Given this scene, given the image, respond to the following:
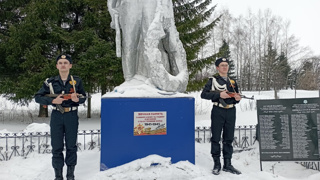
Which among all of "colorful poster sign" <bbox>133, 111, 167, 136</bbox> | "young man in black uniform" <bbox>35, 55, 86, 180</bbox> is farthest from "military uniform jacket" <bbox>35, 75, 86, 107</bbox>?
"colorful poster sign" <bbox>133, 111, 167, 136</bbox>

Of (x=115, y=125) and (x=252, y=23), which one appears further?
(x=252, y=23)

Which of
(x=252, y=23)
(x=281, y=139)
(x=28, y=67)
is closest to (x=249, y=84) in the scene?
(x=252, y=23)

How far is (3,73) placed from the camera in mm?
11289

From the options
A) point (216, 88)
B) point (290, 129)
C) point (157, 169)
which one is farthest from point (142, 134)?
point (290, 129)

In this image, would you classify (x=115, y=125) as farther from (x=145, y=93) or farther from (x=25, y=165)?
(x=25, y=165)

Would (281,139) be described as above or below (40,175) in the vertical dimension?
above

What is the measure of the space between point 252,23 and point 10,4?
24761 mm

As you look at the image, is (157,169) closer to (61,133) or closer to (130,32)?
(61,133)

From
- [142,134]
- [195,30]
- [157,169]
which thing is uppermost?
[195,30]

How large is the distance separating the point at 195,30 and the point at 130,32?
8.29 meters

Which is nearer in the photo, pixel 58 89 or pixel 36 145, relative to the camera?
pixel 58 89

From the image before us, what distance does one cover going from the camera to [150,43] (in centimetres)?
429

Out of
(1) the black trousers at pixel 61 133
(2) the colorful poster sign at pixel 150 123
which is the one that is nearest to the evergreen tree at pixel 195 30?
(2) the colorful poster sign at pixel 150 123

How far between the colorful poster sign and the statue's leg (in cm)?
101
